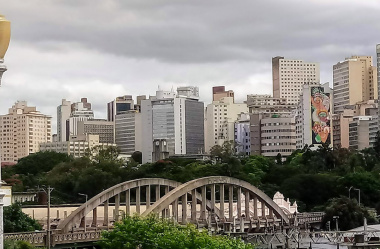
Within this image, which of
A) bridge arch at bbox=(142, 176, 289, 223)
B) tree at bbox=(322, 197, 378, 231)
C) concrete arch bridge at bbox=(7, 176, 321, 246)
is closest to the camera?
concrete arch bridge at bbox=(7, 176, 321, 246)

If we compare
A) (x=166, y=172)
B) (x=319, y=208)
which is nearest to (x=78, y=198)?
(x=166, y=172)

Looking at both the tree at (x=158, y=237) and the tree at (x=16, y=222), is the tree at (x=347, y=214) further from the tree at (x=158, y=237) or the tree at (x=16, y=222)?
the tree at (x=158, y=237)

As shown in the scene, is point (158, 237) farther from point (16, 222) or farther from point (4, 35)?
point (4, 35)

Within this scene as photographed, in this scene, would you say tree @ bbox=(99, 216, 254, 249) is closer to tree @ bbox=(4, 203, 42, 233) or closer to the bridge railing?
the bridge railing

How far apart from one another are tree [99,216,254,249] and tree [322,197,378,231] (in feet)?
164

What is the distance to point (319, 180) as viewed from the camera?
138750 mm

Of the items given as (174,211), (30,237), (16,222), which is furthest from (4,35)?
(174,211)

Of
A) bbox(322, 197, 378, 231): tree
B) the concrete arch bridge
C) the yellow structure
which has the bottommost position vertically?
bbox(322, 197, 378, 231): tree

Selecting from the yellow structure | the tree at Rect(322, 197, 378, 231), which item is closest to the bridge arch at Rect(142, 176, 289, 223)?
the tree at Rect(322, 197, 378, 231)

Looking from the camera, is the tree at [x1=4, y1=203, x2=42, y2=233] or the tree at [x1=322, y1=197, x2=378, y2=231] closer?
the tree at [x1=4, y1=203, x2=42, y2=233]

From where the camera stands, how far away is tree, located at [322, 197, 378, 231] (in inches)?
4582

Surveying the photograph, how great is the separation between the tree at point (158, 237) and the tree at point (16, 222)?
14.1 metres

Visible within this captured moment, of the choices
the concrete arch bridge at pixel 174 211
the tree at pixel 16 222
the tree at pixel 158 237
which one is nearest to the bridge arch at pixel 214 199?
the concrete arch bridge at pixel 174 211

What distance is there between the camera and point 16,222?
82812mm
